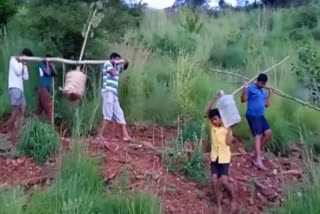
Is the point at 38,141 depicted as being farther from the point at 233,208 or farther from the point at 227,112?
the point at 233,208

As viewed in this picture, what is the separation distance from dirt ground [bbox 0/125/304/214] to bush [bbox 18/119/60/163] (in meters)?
0.11

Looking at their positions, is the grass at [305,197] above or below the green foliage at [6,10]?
below

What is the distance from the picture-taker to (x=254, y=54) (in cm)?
1580

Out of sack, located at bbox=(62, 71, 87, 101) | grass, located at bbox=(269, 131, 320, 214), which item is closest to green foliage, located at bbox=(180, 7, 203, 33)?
sack, located at bbox=(62, 71, 87, 101)

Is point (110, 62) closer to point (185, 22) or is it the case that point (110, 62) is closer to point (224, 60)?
point (224, 60)

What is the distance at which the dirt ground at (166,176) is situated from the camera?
8.05 meters

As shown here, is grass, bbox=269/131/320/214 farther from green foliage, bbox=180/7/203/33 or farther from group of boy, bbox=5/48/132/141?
green foliage, bbox=180/7/203/33

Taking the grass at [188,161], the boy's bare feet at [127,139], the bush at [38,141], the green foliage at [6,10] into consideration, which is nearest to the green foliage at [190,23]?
the green foliage at [6,10]

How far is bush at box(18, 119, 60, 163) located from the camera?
8.55 metres

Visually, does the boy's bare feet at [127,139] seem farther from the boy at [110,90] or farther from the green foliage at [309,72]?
the green foliage at [309,72]

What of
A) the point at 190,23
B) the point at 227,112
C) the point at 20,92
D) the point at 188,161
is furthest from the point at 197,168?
the point at 190,23

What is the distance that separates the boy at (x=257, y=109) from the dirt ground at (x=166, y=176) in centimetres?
30

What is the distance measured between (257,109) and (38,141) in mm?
2979

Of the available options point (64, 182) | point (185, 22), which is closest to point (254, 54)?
point (185, 22)
